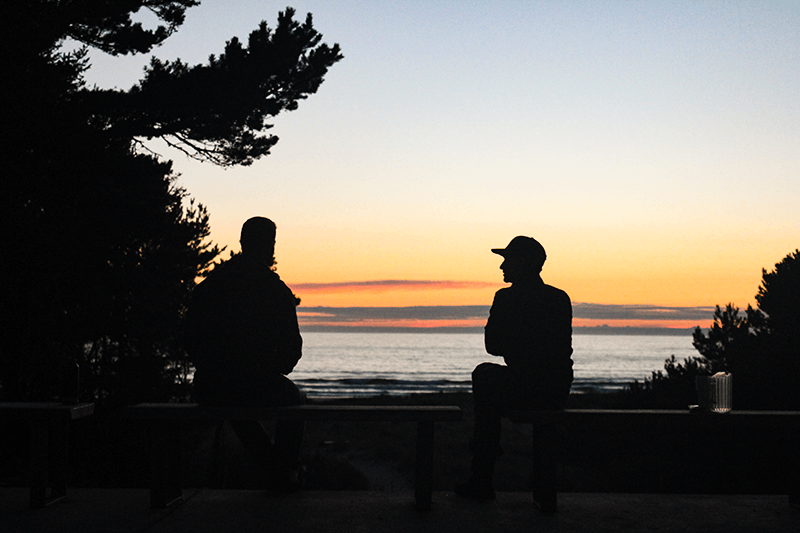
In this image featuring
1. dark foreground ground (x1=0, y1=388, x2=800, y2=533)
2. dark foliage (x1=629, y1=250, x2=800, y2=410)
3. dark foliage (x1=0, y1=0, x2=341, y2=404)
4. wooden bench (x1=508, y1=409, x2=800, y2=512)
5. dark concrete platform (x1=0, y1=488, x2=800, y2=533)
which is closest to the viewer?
dark concrete platform (x1=0, y1=488, x2=800, y2=533)

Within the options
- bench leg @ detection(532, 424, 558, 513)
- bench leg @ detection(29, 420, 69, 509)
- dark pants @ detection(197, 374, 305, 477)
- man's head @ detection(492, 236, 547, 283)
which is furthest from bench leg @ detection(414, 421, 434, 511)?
bench leg @ detection(29, 420, 69, 509)

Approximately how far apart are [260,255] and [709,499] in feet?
12.3

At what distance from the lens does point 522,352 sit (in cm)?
455

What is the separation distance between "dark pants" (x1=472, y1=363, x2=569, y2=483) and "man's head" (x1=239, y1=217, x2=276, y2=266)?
1726 millimetres

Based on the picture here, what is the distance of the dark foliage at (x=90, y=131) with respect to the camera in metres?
8.49

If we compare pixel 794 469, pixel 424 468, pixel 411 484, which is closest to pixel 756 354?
pixel 411 484

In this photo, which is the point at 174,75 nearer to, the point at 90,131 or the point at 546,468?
the point at 90,131

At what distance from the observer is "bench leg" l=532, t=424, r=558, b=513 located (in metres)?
4.38

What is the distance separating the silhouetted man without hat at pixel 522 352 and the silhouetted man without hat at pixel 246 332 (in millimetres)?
1346

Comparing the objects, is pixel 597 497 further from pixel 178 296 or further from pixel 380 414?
pixel 178 296

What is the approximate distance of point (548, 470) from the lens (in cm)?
441

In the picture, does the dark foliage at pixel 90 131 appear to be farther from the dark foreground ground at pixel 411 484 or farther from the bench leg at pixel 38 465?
the bench leg at pixel 38 465

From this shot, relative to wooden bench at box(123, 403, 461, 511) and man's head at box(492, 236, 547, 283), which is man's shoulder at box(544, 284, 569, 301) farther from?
wooden bench at box(123, 403, 461, 511)

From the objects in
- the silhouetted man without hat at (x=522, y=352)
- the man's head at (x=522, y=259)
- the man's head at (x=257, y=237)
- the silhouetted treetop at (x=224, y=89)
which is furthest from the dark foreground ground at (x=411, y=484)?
the silhouetted treetop at (x=224, y=89)
